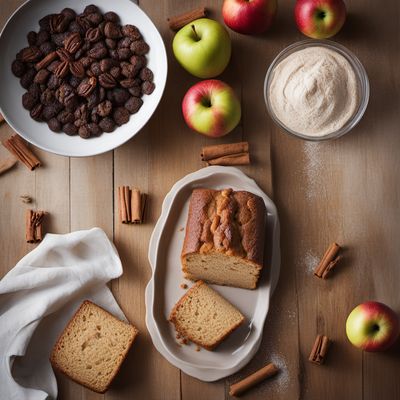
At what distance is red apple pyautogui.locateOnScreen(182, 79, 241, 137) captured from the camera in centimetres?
177

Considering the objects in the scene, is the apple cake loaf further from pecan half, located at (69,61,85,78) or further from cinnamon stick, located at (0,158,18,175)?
cinnamon stick, located at (0,158,18,175)

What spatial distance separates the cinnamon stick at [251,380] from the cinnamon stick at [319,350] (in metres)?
0.13

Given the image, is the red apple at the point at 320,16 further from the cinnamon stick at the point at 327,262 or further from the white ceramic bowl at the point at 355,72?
the cinnamon stick at the point at 327,262

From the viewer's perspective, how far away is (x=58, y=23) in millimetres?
1837

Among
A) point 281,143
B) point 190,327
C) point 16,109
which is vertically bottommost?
point 190,327

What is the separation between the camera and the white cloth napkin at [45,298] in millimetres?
1820

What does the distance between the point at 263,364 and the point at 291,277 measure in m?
0.30

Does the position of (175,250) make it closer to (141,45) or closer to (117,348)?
(117,348)

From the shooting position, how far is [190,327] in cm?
183

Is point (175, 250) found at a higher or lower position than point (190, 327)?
higher

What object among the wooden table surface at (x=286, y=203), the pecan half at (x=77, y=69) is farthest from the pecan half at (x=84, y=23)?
the wooden table surface at (x=286, y=203)

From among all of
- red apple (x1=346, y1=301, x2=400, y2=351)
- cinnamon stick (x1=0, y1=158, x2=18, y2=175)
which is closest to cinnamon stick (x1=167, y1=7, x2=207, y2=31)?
cinnamon stick (x1=0, y1=158, x2=18, y2=175)

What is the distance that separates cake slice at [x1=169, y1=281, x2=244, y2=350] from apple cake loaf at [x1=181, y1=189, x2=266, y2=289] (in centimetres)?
10

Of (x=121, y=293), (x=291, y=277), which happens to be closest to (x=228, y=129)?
(x=291, y=277)
